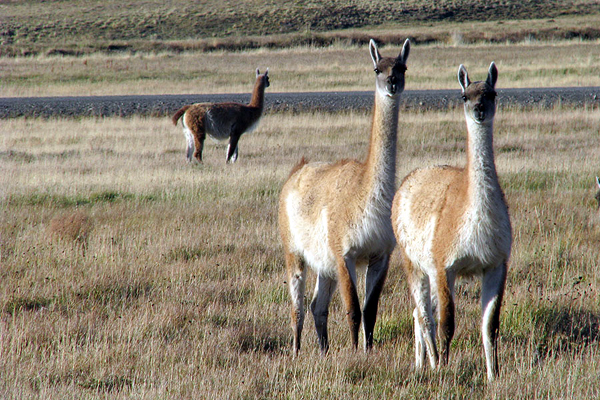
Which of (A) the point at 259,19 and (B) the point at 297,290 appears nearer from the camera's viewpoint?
(B) the point at 297,290

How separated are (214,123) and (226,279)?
7.80 m

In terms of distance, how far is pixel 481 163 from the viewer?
3.89 meters

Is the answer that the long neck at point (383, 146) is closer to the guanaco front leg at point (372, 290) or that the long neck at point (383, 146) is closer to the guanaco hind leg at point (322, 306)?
the guanaco front leg at point (372, 290)

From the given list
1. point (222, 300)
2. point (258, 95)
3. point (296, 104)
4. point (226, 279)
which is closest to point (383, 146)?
point (222, 300)

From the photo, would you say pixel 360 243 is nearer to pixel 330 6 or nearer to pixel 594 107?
pixel 594 107

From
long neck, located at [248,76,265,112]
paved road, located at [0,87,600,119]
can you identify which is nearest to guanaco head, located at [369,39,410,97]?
long neck, located at [248,76,265,112]

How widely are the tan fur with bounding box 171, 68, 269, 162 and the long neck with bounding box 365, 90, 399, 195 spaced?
841cm

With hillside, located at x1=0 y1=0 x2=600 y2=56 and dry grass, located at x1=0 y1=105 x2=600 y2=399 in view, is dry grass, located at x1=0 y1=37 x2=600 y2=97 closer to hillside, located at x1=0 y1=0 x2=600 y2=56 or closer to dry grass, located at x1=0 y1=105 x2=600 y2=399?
hillside, located at x1=0 y1=0 x2=600 y2=56

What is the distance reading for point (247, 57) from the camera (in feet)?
140

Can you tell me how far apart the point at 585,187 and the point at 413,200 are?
630 centimetres

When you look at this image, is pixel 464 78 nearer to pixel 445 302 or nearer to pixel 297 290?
pixel 445 302

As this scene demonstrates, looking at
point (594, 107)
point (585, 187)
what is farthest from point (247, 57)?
point (585, 187)

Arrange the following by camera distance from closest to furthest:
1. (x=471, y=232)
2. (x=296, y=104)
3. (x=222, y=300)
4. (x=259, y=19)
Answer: (x=471, y=232)
(x=222, y=300)
(x=296, y=104)
(x=259, y=19)

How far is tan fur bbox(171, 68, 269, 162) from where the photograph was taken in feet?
43.9
